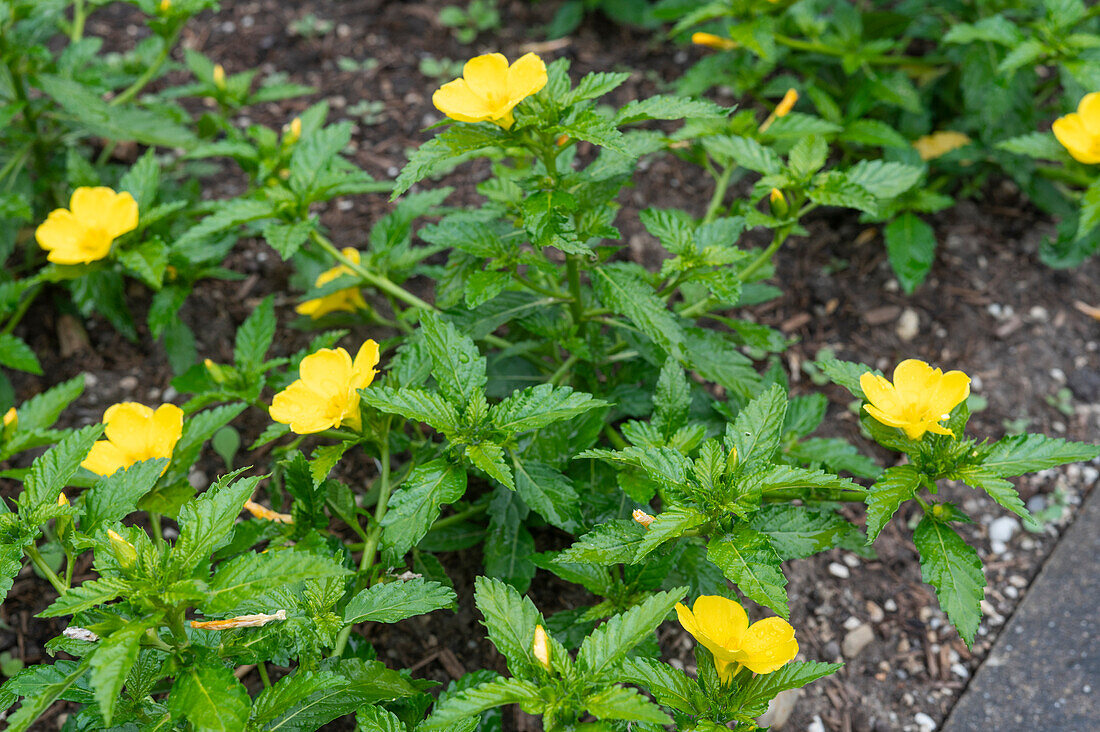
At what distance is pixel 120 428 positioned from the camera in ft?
6.56

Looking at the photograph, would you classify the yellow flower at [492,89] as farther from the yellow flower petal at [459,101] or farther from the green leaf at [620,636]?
the green leaf at [620,636]

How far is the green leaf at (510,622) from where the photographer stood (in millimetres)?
1542

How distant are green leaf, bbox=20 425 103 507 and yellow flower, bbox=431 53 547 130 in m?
1.02

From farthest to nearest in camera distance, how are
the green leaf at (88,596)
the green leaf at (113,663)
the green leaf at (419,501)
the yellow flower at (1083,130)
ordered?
1. the yellow flower at (1083,130)
2. the green leaf at (419,501)
3. the green leaf at (88,596)
4. the green leaf at (113,663)

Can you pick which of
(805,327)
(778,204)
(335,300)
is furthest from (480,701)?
(805,327)

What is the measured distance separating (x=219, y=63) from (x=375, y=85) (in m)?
0.71

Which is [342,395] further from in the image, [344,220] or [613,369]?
[344,220]

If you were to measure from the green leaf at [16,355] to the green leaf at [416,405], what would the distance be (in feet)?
4.38

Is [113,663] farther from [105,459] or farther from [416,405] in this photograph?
[105,459]

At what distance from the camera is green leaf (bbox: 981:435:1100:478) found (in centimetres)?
170

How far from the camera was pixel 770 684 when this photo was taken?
5.35 feet

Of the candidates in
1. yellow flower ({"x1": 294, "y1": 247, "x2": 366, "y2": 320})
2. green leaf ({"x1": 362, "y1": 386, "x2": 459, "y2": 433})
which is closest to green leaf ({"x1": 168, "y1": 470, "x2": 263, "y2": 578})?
green leaf ({"x1": 362, "y1": 386, "x2": 459, "y2": 433})

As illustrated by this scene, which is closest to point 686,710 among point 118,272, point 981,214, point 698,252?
point 698,252

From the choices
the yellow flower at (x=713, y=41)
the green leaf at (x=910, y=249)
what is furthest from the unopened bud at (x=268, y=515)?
the green leaf at (x=910, y=249)
